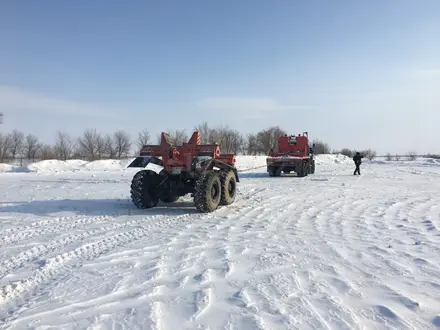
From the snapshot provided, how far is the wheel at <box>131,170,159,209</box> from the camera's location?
9.25 metres

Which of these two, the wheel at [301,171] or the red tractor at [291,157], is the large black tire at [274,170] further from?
the wheel at [301,171]

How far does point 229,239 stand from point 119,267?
204 centimetres

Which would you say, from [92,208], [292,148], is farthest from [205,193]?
[292,148]

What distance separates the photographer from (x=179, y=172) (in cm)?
954

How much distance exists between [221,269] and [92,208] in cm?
593

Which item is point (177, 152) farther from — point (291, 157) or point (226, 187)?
point (291, 157)

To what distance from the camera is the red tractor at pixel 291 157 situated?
21578 millimetres

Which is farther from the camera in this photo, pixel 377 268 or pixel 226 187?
pixel 226 187

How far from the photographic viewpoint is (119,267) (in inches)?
188

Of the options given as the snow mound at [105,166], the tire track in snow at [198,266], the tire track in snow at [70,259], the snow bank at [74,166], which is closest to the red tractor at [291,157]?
the snow bank at [74,166]

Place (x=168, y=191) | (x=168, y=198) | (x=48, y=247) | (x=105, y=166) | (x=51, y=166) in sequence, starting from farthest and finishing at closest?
1. (x=105, y=166)
2. (x=51, y=166)
3. (x=168, y=198)
4. (x=168, y=191)
5. (x=48, y=247)

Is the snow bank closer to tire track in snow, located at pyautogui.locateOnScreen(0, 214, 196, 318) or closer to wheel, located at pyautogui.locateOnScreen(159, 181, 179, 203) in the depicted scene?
wheel, located at pyautogui.locateOnScreen(159, 181, 179, 203)

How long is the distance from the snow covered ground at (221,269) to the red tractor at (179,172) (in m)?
0.78

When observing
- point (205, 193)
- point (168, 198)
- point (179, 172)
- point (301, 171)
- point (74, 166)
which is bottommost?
point (74, 166)
